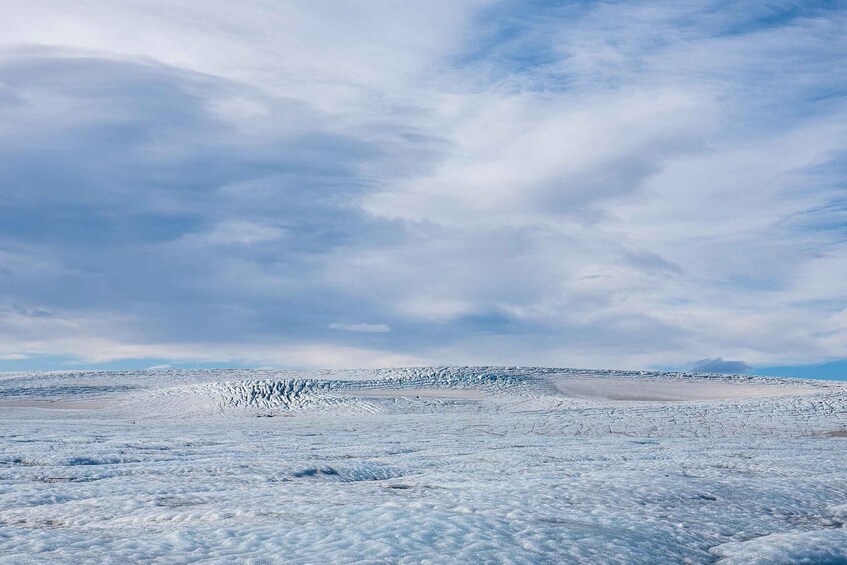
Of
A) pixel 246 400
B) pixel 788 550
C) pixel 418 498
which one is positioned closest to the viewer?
pixel 788 550

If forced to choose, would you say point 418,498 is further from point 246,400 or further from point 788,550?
point 246,400

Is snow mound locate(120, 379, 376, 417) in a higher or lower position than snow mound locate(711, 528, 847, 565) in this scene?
higher

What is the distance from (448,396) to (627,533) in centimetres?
2872

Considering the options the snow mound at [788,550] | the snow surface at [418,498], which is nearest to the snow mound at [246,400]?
the snow surface at [418,498]

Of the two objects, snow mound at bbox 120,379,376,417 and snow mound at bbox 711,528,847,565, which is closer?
snow mound at bbox 711,528,847,565

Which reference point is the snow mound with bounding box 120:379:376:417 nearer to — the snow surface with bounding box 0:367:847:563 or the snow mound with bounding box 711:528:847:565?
the snow surface with bounding box 0:367:847:563

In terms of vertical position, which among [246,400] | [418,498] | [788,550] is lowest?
[788,550]

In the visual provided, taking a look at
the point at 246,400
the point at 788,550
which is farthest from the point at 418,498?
the point at 246,400

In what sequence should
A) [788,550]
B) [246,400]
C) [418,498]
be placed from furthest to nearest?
[246,400] < [418,498] < [788,550]

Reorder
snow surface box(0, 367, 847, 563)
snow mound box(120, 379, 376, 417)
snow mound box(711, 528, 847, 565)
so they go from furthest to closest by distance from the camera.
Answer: snow mound box(120, 379, 376, 417)
snow mound box(711, 528, 847, 565)
snow surface box(0, 367, 847, 563)

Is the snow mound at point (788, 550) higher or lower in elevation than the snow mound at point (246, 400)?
lower

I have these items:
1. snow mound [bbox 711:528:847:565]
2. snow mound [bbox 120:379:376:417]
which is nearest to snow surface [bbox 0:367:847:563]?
snow mound [bbox 711:528:847:565]

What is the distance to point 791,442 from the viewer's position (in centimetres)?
1745

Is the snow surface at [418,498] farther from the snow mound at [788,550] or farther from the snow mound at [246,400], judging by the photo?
the snow mound at [246,400]
